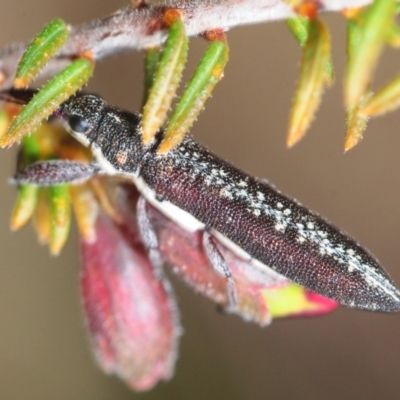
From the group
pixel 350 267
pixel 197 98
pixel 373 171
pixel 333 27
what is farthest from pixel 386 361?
pixel 197 98

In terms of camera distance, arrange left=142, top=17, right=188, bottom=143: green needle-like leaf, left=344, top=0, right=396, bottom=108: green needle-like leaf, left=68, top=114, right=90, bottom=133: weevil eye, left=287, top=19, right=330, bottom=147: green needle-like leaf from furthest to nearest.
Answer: left=68, top=114, right=90, bottom=133: weevil eye < left=142, top=17, right=188, bottom=143: green needle-like leaf < left=287, top=19, right=330, bottom=147: green needle-like leaf < left=344, top=0, right=396, bottom=108: green needle-like leaf

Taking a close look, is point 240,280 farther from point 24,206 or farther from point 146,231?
point 24,206

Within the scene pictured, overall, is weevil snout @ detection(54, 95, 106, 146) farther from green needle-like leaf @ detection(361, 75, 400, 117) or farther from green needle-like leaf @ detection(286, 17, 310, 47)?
green needle-like leaf @ detection(361, 75, 400, 117)

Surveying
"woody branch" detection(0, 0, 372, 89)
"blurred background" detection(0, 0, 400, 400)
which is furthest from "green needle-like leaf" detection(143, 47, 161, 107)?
"blurred background" detection(0, 0, 400, 400)

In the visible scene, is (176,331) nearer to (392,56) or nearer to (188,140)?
(188,140)

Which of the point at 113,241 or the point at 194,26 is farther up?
the point at 194,26

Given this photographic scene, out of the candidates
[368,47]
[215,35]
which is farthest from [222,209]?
[368,47]
